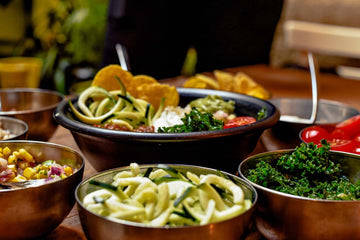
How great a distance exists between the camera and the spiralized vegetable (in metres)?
0.85

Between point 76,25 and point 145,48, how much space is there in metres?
2.36

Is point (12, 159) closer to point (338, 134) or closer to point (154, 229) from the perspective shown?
point (154, 229)

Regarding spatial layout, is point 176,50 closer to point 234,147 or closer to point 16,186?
point 234,147

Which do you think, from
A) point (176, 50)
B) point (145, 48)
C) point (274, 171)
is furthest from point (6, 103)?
point (176, 50)

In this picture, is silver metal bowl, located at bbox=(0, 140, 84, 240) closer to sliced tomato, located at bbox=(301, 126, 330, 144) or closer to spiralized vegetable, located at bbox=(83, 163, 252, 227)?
spiralized vegetable, located at bbox=(83, 163, 252, 227)

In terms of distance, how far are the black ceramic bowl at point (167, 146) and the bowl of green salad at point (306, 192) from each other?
0.13 m

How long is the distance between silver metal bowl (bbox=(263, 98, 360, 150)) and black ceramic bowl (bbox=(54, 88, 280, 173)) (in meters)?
0.24

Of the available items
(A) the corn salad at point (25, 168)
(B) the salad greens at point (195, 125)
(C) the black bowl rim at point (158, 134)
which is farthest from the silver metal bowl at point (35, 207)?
(B) the salad greens at point (195, 125)

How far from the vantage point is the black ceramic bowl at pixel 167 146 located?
1208mm

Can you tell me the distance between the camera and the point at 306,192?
102 cm

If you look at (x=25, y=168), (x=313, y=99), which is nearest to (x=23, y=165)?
(x=25, y=168)

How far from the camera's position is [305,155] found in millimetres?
1121

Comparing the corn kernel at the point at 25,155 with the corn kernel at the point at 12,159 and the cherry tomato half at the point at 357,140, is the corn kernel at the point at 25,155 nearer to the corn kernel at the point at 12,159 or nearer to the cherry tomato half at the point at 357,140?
the corn kernel at the point at 12,159

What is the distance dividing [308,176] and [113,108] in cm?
74
